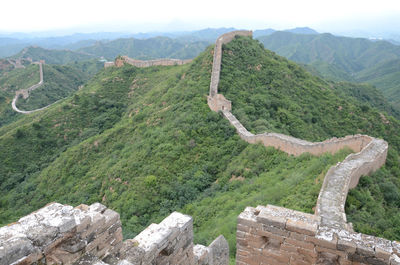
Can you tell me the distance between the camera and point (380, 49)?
19262 centimetres

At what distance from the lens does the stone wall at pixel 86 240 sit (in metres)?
2.95

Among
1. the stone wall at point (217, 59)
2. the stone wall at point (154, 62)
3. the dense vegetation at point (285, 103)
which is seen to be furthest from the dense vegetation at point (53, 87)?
the dense vegetation at point (285, 103)

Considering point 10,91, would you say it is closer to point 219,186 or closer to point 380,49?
point 219,186

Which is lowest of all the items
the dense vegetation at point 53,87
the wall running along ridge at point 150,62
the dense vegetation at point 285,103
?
the dense vegetation at point 53,87

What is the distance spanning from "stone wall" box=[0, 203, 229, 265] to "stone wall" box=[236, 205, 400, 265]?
1.17 metres

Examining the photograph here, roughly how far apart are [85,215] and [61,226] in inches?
15.3

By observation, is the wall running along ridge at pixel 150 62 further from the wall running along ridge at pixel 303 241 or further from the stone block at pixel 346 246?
the stone block at pixel 346 246

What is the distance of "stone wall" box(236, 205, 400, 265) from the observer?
4.29m

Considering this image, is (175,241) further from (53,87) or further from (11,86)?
(11,86)

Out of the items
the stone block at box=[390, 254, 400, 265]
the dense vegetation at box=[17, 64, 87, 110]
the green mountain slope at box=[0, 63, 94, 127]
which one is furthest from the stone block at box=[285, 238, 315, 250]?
the dense vegetation at box=[17, 64, 87, 110]

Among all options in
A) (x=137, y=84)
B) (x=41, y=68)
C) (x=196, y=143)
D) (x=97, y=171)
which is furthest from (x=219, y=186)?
(x=41, y=68)

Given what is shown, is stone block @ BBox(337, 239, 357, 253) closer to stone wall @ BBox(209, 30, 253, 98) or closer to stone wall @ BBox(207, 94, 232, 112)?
stone wall @ BBox(207, 94, 232, 112)

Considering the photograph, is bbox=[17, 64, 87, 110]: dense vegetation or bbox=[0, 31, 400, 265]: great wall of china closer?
bbox=[0, 31, 400, 265]: great wall of china

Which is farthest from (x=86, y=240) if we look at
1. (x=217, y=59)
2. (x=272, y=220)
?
(x=217, y=59)
